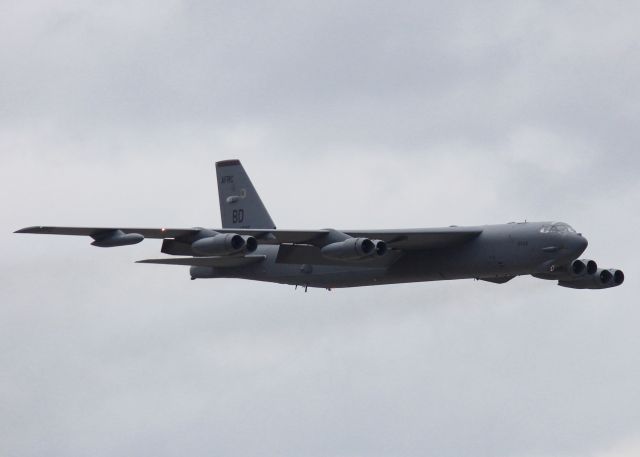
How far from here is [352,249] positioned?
59438mm

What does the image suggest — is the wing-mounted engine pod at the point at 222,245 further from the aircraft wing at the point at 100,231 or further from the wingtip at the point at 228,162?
the wingtip at the point at 228,162

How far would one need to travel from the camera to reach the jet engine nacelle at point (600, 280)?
67562mm

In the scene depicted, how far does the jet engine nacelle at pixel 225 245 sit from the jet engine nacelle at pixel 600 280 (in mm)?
16519

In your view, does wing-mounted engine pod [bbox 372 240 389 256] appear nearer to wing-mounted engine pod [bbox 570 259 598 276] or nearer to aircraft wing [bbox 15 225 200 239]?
aircraft wing [bbox 15 225 200 239]

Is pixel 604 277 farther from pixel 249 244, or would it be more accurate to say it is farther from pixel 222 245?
pixel 222 245

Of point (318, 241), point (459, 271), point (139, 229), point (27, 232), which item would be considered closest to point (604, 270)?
point (459, 271)

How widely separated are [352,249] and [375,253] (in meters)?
0.94

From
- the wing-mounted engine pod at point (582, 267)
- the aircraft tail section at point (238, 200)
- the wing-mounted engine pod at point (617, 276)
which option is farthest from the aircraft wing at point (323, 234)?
the wing-mounted engine pod at point (617, 276)

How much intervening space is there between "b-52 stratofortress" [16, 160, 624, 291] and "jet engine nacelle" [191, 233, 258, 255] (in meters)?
0.04

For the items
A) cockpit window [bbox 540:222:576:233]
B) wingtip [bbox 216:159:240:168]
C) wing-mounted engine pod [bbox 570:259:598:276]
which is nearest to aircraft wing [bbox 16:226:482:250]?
cockpit window [bbox 540:222:576:233]

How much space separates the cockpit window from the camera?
6097 cm

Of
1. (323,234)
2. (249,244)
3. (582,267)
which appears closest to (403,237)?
(323,234)

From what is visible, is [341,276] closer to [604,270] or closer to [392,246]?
[392,246]

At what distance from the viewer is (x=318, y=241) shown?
6147 cm
